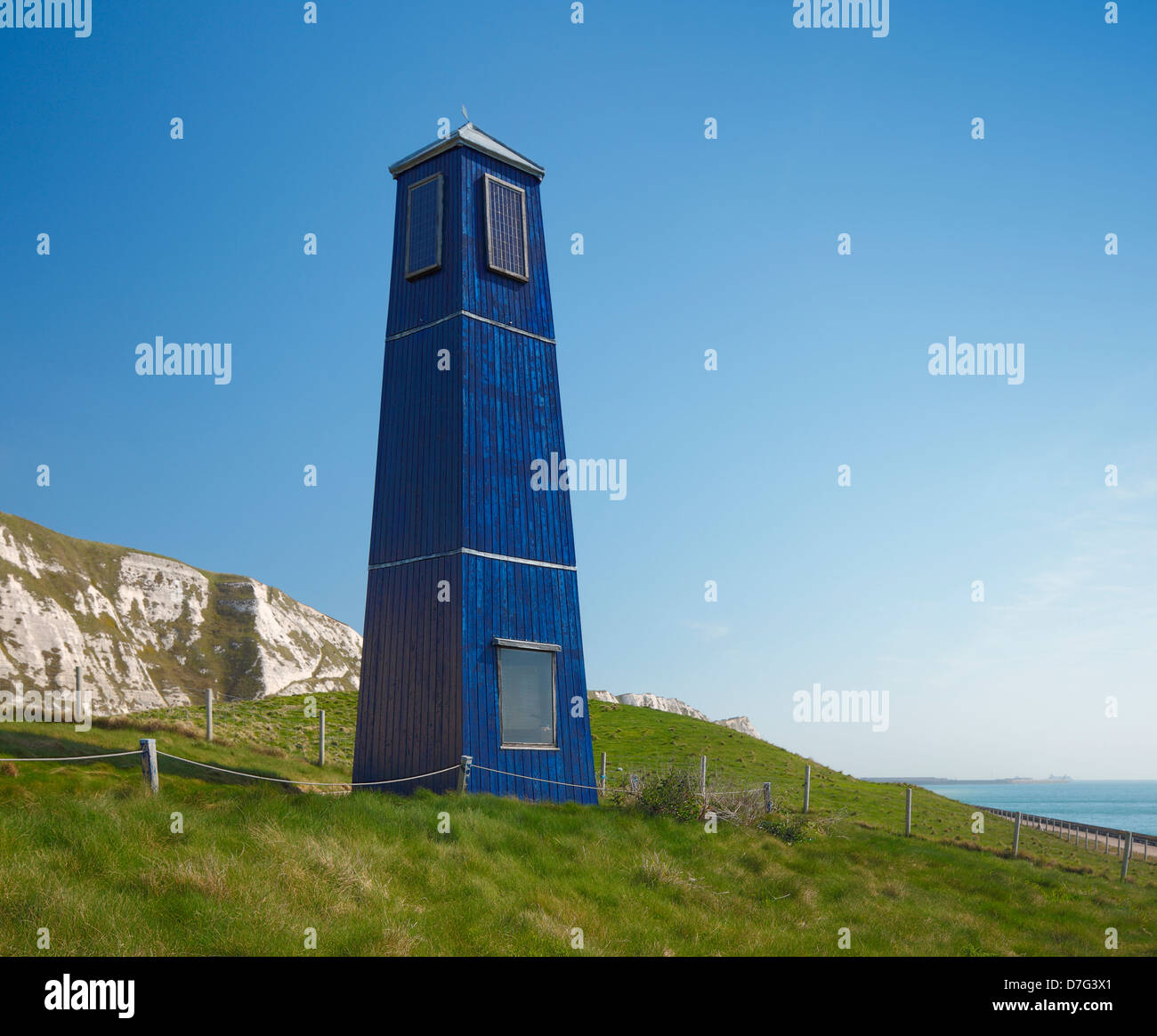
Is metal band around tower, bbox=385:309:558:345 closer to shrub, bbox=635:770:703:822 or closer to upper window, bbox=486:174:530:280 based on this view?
upper window, bbox=486:174:530:280

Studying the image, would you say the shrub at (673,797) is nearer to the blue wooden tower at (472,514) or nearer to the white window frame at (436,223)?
the blue wooden tower at (472,514)

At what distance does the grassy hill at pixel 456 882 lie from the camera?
9.01 m

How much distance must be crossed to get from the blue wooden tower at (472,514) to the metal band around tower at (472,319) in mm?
33

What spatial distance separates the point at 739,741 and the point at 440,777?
38.6 meters

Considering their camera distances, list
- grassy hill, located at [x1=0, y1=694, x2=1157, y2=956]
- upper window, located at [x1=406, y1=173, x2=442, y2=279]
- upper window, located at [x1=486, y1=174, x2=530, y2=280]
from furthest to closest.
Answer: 1. upper window, located at [x1=486, y1=174, x2=530, y2=280]
2. upper window, located at [x1=406, y1=173, x2=442, y2=279]
3. grassy hill, located at [x1=0, y1=694, x2=1157, y2=956]

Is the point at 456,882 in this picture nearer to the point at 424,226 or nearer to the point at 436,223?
the point at 436,223

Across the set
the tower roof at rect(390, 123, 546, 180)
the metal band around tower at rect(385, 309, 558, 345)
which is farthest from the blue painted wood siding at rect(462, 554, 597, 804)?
the tower roof at rect(390, 123, 546, 180)

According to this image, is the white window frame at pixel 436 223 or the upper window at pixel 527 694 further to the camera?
the white window frame at pixel 436 223

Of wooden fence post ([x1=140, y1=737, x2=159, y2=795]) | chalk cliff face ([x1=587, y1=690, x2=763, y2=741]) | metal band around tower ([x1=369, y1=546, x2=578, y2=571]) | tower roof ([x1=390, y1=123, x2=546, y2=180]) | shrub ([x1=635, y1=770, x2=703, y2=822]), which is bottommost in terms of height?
chalk cliff face ([x1=587, y1=690, x2=763, y2=741])

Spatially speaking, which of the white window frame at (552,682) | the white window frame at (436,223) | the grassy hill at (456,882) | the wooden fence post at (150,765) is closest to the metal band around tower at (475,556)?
the white window frame at (552,682)

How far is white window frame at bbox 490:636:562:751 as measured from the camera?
19297 mm

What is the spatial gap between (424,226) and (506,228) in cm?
186

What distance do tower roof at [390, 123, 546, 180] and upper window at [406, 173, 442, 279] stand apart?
0.63m
